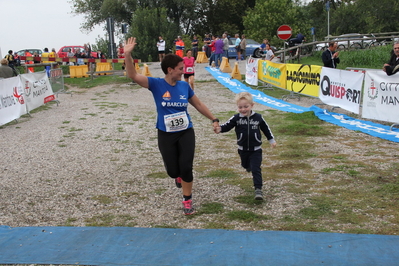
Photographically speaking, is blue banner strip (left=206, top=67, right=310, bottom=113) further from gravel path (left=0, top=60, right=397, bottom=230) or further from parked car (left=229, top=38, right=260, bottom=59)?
parked car (left=229, top=38, right=260, bottom=59)

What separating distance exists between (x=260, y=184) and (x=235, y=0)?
160ft

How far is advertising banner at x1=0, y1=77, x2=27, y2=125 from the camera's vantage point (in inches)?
506

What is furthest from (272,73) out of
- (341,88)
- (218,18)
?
(218,18)

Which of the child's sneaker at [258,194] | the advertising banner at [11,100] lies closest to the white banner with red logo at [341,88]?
the child's sneaker at [258,194]

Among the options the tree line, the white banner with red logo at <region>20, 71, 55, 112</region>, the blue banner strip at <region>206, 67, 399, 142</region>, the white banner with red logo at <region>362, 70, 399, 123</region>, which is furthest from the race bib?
the tree line

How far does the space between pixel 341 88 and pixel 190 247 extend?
29.4 ft

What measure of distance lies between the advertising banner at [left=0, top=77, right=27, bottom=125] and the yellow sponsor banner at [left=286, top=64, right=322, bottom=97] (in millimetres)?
9113

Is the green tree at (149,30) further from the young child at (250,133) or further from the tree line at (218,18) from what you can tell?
the young child at (250,133)

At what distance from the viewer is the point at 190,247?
14.4 ft

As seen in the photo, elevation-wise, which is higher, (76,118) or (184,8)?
(184,8)

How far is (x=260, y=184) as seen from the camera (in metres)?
5.73

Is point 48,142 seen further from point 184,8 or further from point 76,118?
point 184,8

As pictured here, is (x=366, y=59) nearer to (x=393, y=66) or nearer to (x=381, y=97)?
(x=381, y=97)

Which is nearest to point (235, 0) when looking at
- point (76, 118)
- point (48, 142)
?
point (76, 118)
